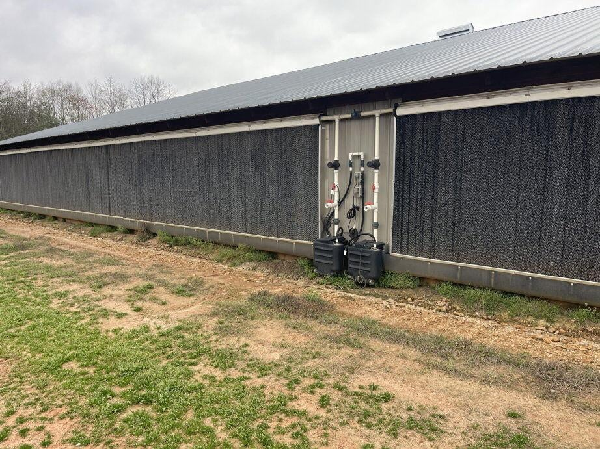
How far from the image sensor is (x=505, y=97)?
5.19 m

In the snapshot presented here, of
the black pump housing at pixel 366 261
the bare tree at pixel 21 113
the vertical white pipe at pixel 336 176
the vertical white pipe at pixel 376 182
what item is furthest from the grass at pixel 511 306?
the bare tree at pixel 21 113

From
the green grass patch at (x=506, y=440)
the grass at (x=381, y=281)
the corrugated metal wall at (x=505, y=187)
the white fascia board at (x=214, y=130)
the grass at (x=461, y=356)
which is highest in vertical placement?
the white fascia board at (x=214, y=130)

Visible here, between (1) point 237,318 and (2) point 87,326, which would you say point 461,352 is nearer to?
(1) point 237,318

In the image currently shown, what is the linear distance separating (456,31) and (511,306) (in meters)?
9.80

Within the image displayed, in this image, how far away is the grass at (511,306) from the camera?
4695 millimetres

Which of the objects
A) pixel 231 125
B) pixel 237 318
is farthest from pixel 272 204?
pixel 237 318

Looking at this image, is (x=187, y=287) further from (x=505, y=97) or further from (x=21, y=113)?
(x=21, y=113)

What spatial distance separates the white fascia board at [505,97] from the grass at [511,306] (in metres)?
2.45

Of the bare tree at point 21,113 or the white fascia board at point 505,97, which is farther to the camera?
the bare tree at point 21,113

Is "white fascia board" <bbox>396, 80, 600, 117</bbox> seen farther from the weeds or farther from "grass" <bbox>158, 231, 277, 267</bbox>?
the weeds

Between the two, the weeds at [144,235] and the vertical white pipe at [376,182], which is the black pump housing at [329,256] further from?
the weeds at [144,235]

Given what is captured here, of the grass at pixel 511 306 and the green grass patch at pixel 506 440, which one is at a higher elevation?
the grass at pixel 511 306

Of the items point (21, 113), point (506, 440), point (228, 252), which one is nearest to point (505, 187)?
point (506, 440)

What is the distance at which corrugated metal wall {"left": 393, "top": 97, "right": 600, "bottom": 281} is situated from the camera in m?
4.74
